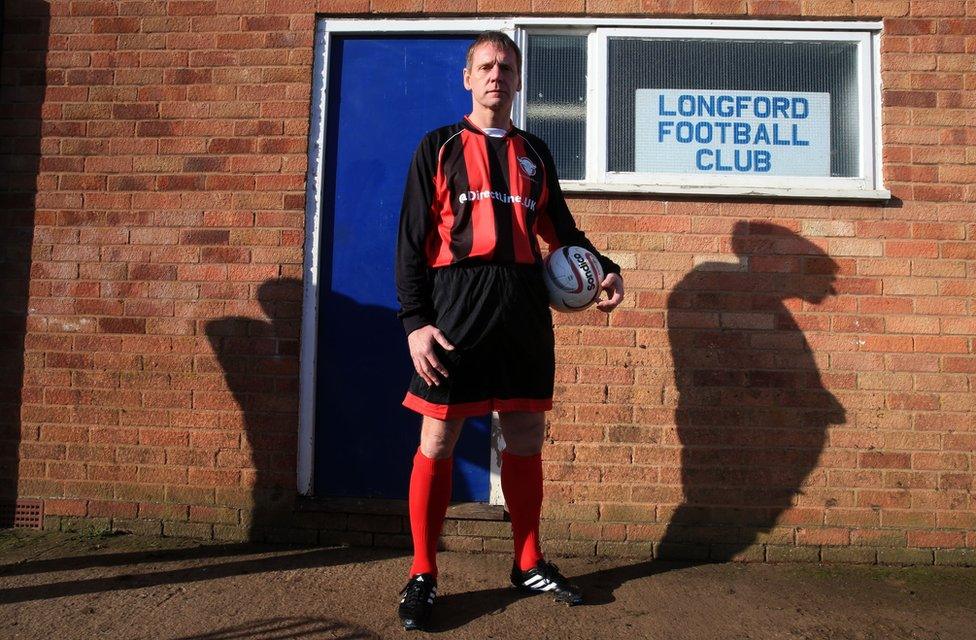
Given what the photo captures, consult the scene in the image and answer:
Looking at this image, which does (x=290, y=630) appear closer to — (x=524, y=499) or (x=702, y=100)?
(x=524, y=499)

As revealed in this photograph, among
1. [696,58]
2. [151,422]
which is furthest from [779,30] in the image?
[151,422]

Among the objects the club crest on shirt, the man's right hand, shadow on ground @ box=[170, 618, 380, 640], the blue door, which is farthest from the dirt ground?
the club crest on shirt

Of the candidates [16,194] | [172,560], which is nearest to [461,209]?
[172,560]

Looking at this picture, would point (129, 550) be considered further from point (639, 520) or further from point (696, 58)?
point (696, 58)

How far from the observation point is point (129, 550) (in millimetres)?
3463

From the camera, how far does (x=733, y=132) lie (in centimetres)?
376

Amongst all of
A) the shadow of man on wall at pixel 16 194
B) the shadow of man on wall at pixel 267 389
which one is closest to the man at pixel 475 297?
the shadow of man on wall at pixel 267 389

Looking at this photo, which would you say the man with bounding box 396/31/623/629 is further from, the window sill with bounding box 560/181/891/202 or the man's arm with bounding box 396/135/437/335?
the window sill with bounding box 560/181/891/202

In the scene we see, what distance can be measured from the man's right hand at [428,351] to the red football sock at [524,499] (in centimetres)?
54

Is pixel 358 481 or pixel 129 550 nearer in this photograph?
pixel 129 550

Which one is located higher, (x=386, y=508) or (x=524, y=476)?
(x=524, y=476)

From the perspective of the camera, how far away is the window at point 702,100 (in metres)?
3.73

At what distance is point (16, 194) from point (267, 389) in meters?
1.69

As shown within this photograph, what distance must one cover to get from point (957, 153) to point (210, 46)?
3.78 m
